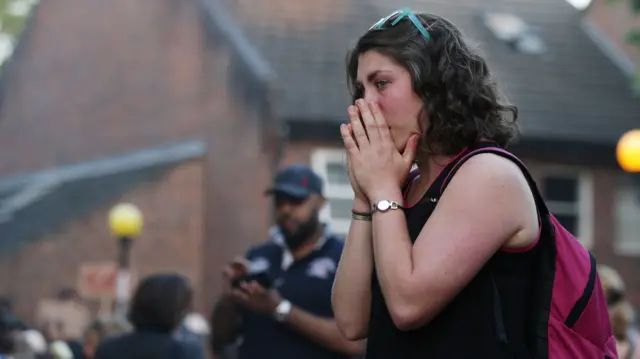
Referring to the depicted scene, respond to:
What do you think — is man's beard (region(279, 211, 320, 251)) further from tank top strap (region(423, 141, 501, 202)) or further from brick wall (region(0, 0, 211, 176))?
brick wall (region(0, 0, 211, 176))

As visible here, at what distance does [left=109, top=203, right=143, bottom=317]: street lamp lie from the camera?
777 inches

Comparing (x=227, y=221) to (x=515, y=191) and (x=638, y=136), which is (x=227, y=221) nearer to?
(x=638, y=136)

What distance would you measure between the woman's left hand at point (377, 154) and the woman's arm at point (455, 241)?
0.14 meters

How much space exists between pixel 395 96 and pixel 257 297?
276 centimetres

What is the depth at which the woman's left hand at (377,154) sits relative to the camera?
2680mm

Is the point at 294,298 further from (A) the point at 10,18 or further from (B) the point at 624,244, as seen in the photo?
(A) the point at 10,18

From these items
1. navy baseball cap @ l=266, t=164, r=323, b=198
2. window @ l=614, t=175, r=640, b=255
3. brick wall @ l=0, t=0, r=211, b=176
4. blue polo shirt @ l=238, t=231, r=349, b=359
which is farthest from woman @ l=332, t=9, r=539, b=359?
window @ l=614, t=175, r=640, b=255

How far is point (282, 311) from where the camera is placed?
5.30m

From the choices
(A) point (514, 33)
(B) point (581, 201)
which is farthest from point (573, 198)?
(A) point (514, 33)

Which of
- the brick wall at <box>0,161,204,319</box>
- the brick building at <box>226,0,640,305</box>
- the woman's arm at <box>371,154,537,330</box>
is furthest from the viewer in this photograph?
the brick building at <box>226,0,640,305</box>

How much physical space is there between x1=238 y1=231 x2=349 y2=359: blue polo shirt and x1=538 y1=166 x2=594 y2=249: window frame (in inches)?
827

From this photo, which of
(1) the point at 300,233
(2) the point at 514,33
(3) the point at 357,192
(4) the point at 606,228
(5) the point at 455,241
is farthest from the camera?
(2) the point at 514,33

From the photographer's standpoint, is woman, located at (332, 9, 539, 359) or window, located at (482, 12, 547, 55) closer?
woman, located at (332, 9, 539, 359)

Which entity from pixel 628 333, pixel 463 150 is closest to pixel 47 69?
pixel 628 333
